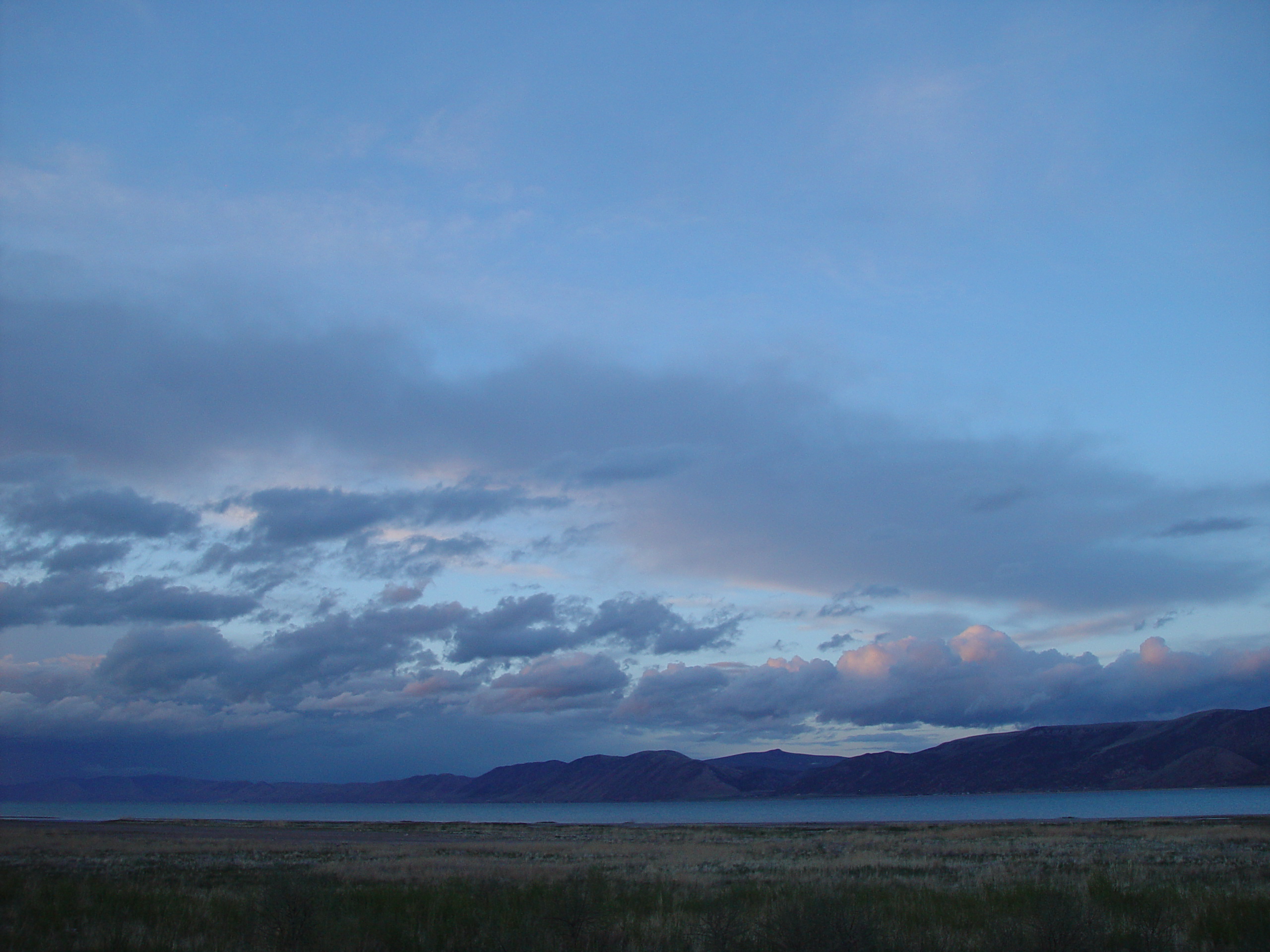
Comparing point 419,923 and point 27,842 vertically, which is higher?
point 419,923

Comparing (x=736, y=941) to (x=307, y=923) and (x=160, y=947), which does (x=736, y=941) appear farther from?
(x=160, y=947)

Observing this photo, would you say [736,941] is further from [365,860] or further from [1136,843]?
[1136,843]

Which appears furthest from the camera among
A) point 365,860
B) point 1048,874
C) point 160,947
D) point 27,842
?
point 27,842

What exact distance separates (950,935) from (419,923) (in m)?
8.56

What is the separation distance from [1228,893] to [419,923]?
14815 mm

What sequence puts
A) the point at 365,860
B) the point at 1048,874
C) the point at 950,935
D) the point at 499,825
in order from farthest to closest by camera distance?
the point at 499,825, the point at 365,860, the point at 1048,874, the point at 950,935

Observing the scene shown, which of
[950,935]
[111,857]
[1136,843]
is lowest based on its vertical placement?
[1136,843]

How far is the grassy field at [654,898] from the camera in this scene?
460 inches

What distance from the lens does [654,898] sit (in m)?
17.2

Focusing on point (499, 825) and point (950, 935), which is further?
point (499, 825)

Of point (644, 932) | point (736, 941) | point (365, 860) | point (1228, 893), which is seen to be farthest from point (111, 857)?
point (1228, 893)

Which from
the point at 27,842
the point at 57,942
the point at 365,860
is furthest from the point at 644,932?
the point at 27,842

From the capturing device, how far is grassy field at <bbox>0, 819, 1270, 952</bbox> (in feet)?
38.3

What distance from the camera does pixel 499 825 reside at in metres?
80.4
